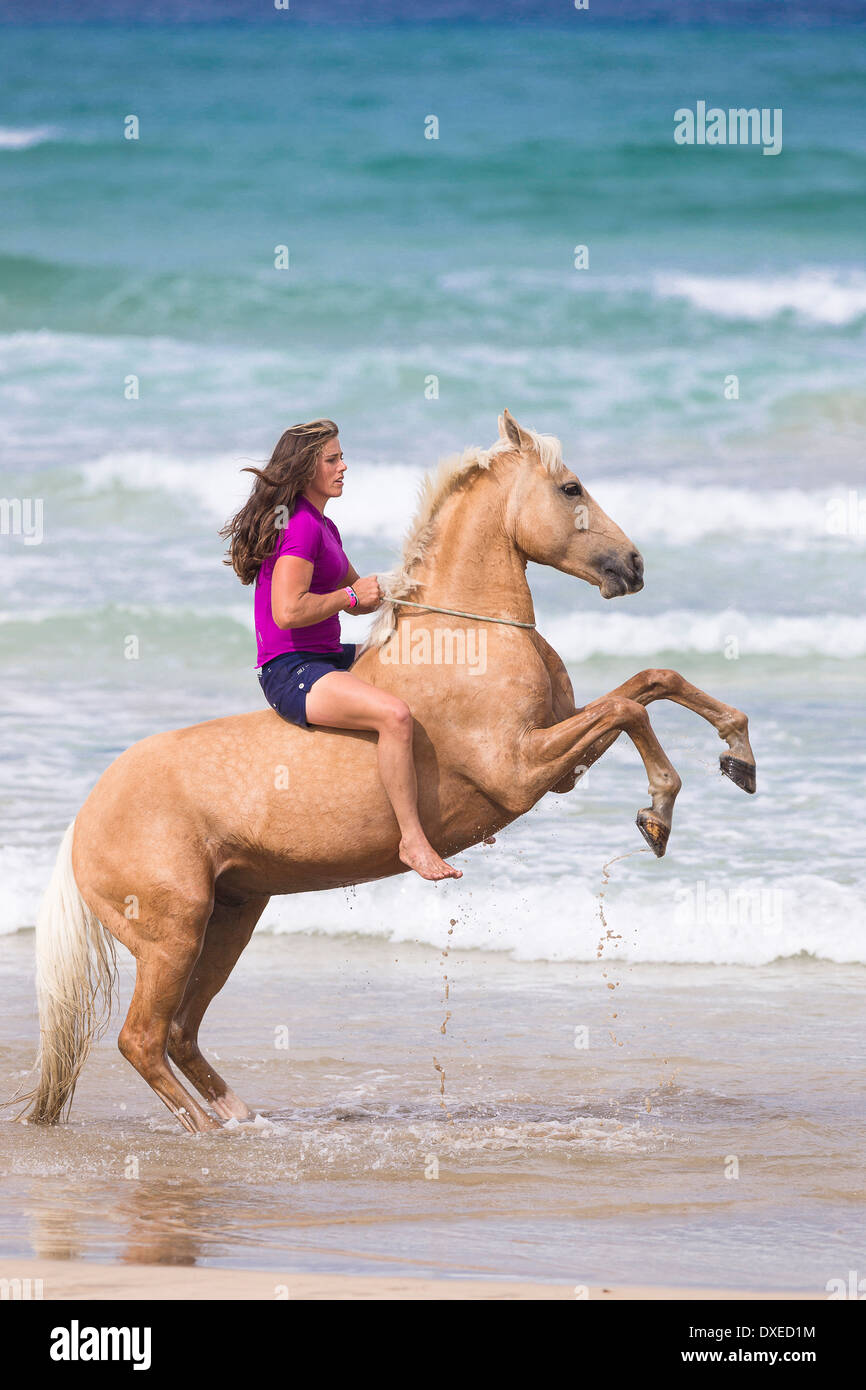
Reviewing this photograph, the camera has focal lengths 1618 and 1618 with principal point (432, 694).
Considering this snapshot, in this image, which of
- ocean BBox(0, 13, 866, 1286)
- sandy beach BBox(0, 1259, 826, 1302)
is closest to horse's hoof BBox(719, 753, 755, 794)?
sandy beach BBox(0, 1259, 826, 1302)

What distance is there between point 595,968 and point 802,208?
55.1ft

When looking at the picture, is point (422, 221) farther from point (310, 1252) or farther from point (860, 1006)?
point (310, 1252)

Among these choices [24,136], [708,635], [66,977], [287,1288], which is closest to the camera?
[287,1288]

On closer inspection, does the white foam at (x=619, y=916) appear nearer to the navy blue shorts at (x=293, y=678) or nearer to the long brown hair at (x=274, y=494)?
the navy blue shorts at (x=293, y=678)

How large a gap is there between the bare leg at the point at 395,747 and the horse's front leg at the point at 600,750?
1.49 ft

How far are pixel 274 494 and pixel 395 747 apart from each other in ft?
3.72

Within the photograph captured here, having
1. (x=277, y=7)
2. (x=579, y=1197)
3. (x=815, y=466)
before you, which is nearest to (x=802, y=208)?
(x=815, y=466)

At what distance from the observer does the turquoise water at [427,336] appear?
18125 millimetres

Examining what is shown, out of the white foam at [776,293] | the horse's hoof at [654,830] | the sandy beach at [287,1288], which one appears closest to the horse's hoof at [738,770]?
the horse's hoof at [654,830]

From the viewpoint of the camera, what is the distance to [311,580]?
639 centimetres

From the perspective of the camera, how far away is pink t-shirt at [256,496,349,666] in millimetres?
6301

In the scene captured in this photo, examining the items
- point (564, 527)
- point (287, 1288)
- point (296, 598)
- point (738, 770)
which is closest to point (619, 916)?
point (738, 770)

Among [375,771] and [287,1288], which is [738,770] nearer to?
[375,771]

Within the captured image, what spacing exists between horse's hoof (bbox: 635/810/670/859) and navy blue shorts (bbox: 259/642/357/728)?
4.38 feet
